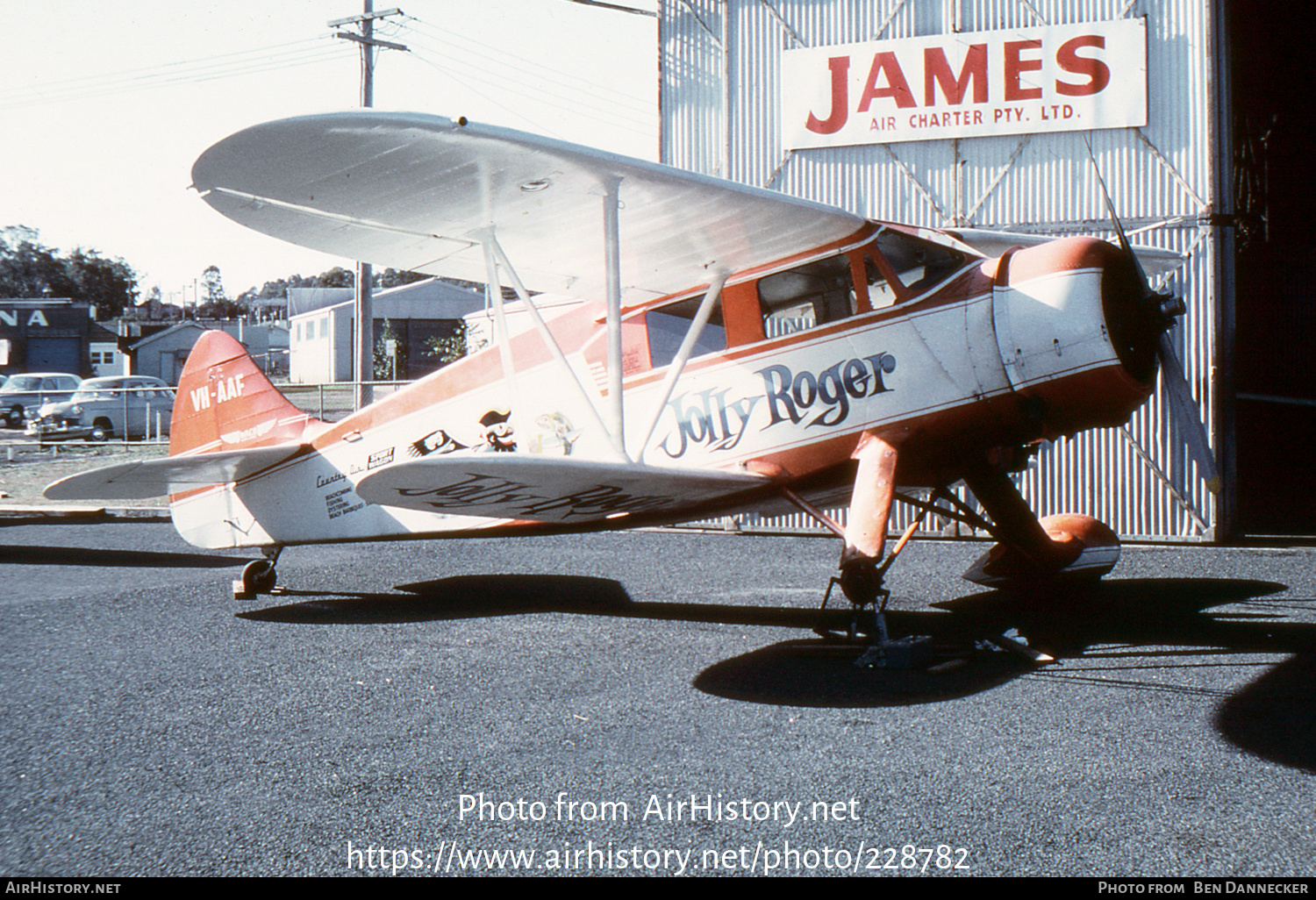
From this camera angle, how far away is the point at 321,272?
132m

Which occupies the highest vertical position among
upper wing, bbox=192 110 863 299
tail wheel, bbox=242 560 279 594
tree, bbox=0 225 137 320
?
tree, bbox=0 225 137 320

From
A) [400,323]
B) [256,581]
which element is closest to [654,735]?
[256,581]

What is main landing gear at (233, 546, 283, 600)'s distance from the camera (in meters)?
7.49

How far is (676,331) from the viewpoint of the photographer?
253 inches

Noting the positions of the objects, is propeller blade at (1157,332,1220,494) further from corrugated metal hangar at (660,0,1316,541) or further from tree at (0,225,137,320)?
tree at (0,225,137,320)

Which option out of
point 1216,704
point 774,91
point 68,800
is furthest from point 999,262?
point 774,91

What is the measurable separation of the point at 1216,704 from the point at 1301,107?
13051 mm

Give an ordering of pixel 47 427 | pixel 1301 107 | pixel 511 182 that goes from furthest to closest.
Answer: pixel 47 427 < pixel 1301 107 < pixel 511 182

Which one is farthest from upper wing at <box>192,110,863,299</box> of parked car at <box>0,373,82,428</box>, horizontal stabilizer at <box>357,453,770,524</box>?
parked car at <box>0,373,82,428</box>

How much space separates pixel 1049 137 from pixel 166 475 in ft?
31.5

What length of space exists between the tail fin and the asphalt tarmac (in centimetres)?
137

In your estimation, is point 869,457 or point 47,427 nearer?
point 869,457

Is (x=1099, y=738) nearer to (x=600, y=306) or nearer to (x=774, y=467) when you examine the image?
(x=774, y=467)

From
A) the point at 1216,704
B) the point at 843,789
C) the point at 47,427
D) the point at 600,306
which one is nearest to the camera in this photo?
the point at 843,789
